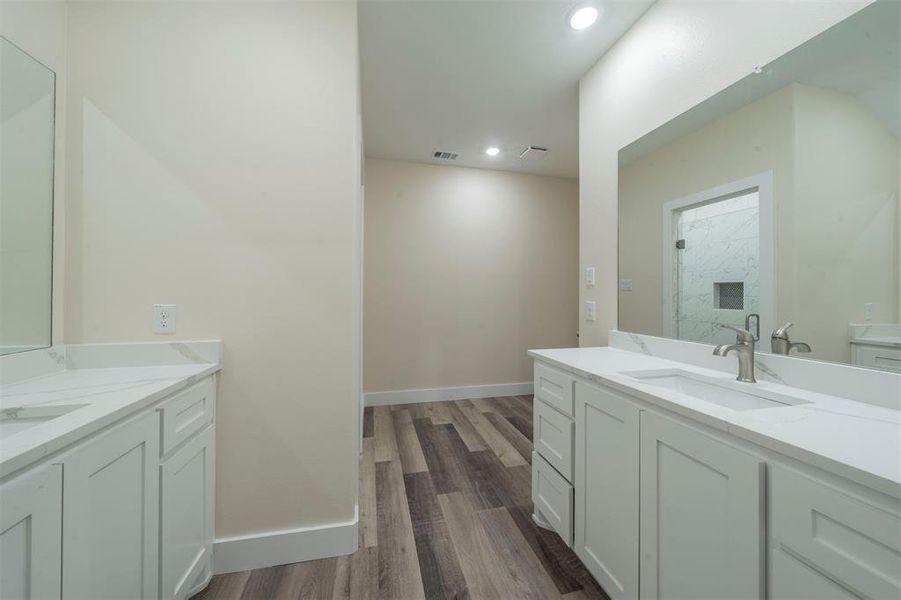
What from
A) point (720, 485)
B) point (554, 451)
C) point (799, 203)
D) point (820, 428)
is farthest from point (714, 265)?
point (554, 451)

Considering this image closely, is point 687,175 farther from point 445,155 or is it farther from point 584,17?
point 445,155

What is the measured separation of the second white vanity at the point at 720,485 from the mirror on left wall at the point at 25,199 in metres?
2.04

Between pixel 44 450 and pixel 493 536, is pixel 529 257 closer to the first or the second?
pixel 493 536

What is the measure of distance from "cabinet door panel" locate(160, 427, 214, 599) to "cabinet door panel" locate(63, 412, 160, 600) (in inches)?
1.7

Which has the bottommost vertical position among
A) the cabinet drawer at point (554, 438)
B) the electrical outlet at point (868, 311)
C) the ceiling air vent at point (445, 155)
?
the cabinet drawer at point (554, 438)

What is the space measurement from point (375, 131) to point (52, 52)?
184 centimetres

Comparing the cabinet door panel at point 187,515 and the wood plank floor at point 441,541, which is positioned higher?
the cabinet door panel at point 187,515

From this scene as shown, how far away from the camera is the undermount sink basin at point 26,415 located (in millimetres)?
876

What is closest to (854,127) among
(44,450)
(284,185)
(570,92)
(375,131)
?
(570,92)

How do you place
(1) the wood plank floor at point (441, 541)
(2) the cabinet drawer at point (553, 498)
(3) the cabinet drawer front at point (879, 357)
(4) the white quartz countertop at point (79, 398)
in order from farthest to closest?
(2) the cabinet drawer at point (553, 498) → (1) the wood plank floor at point (441, 541) → (3) the cabinet drawer front at point (879, 357) → (4) the white quartz countertop at point (79, 398)

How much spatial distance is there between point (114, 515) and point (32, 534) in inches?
9.8

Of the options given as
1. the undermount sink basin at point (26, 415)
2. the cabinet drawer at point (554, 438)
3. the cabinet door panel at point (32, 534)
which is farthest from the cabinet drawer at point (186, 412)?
the cabinet drawer at point (554, 438)

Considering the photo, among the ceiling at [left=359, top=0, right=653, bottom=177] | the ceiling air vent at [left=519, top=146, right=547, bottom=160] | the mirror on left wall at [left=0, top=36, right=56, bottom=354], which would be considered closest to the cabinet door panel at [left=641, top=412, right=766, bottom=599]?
the ceiling at [left=359, top=0, right=653, bottom=177]

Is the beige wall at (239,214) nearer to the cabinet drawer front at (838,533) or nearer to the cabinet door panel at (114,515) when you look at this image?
the cabinet door panel at (114,515)
